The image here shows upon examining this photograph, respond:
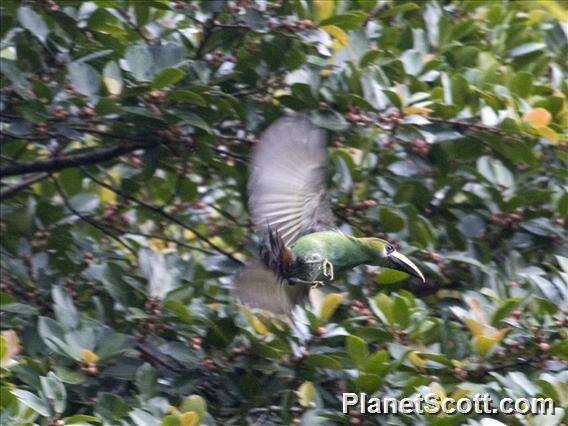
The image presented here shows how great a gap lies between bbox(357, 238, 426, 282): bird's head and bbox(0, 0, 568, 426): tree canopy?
89mm

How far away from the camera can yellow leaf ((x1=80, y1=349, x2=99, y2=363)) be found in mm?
2773

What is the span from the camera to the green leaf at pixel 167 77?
3006 mm

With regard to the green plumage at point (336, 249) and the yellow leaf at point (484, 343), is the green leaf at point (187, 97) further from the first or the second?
the yellow leaf at point (484, 343)

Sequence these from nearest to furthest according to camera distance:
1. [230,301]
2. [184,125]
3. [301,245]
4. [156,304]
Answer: [301,245], [156,304], [230,301], [184,125]

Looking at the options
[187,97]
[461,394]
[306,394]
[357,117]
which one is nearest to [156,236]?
[187,97]

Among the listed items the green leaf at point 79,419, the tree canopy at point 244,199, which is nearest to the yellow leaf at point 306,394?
the tree canopy at point 244,199

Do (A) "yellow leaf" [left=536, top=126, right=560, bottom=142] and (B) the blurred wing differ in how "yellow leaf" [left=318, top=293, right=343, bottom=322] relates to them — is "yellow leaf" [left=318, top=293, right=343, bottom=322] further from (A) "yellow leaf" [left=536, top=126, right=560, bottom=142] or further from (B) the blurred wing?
(A) "yellow leaf" [left=536, top=126, right=560, bottom=142]

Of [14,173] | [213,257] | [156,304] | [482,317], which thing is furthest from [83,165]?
[482,317]

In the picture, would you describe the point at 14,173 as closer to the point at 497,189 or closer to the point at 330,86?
the point at 330,86

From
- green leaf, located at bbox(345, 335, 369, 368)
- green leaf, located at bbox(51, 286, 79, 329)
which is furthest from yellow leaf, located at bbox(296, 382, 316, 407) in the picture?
green leaf, located at bbox(51, 286, 79, 329)

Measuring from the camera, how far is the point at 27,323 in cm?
309

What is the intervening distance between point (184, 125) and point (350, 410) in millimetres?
1094

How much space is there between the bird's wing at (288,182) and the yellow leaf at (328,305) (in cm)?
18

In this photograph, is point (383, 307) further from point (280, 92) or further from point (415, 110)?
point (280, 92)
